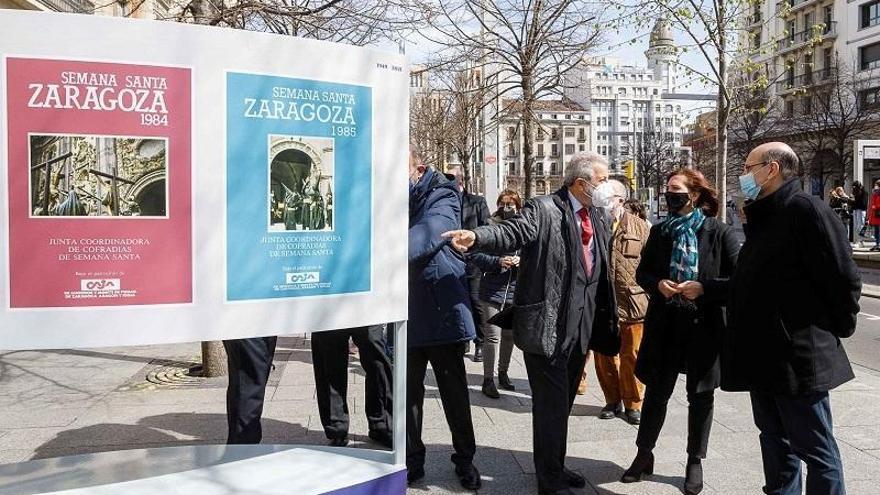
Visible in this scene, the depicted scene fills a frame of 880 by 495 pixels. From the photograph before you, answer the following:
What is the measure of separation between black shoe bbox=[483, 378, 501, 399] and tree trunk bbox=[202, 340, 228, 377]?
8.40 feet

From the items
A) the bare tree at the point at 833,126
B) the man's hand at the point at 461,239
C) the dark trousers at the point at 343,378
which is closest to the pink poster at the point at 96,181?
the man's hand at the point at 461,239

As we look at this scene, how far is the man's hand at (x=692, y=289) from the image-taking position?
4.06 metres

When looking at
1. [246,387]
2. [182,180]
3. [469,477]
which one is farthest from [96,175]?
[469,477]

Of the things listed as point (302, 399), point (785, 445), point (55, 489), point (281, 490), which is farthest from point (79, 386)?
point (785, 445)

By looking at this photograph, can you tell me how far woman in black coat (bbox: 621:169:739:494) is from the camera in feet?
13.9

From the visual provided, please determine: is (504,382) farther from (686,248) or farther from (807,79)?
(807,79)

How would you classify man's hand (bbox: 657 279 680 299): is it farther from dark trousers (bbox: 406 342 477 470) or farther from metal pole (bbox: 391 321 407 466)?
metal pole (bbox: 391 321 407 466)

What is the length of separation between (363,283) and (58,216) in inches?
44.5

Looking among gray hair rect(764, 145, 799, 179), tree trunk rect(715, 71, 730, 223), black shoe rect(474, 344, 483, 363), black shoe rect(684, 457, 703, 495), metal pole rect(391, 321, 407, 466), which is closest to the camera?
metal pole rect(391, 321, 407, 466)

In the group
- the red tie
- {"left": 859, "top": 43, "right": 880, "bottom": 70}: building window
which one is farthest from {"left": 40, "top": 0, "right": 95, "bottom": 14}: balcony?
{"left": 859, "top": 43, "right": 880, "bottom": 70}: building window

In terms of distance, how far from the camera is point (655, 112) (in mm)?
151750

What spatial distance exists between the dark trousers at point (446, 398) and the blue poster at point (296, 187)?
1.48m

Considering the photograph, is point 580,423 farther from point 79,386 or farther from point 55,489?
point 79,386

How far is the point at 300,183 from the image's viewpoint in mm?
2779
